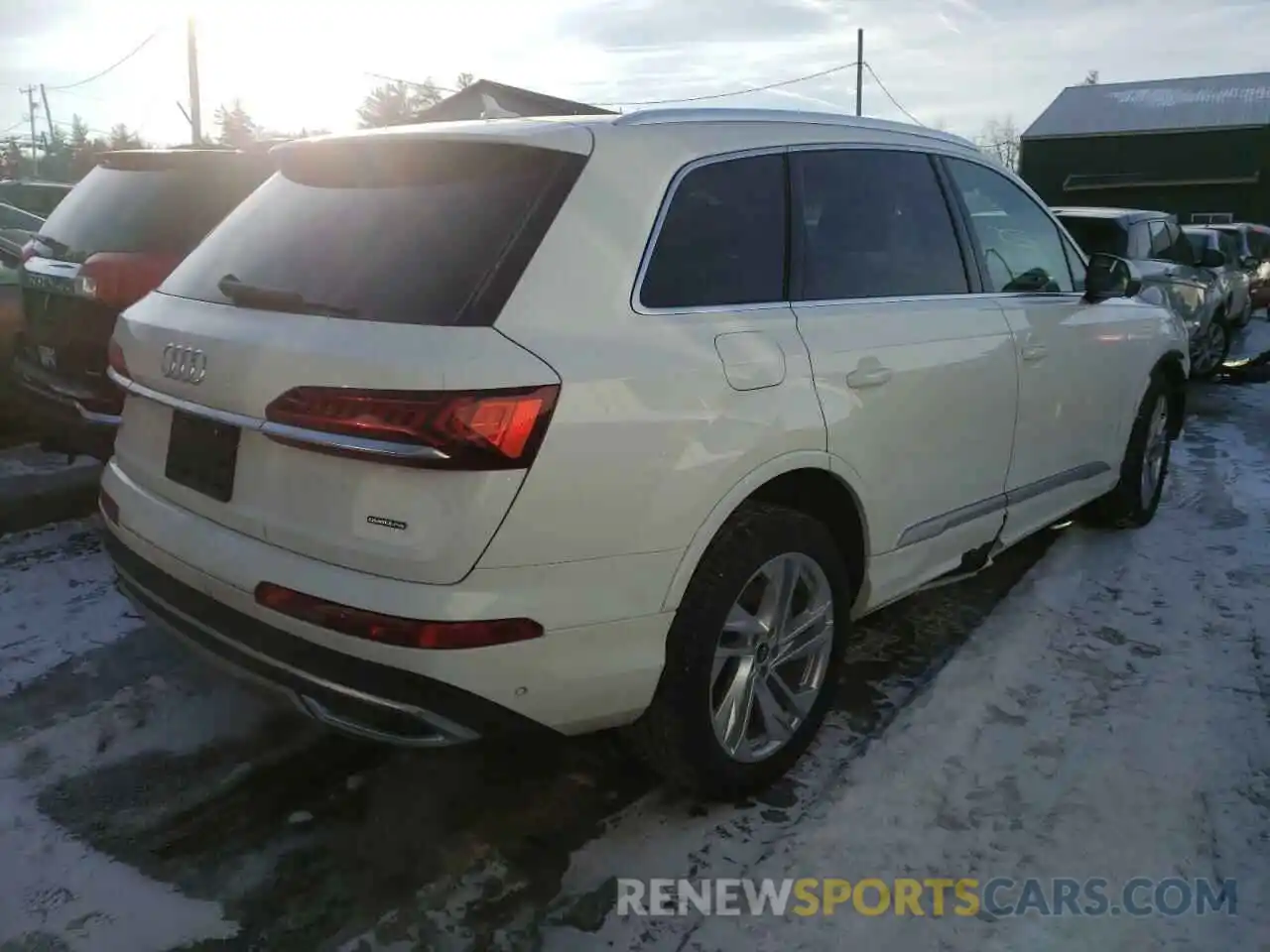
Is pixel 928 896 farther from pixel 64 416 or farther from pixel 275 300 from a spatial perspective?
pixel 64 416

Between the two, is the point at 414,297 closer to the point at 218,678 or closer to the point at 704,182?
the point at 704,182

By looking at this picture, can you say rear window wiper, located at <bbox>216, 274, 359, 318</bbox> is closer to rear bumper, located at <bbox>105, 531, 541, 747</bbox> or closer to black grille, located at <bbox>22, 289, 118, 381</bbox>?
rear bumper, located at <bbox>105, 531, 541, 747</bbox>

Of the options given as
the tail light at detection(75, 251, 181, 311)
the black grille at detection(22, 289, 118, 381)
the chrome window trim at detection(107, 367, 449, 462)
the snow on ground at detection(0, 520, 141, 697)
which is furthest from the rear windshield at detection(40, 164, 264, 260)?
the chrome window trim at detection(107, 367, 449, 462)

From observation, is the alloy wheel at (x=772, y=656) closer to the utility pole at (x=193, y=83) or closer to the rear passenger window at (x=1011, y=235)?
the rear passenger window at (x=1011, y=235)

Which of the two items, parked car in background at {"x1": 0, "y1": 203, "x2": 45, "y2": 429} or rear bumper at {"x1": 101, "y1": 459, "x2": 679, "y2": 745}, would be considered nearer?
rear bumper at {"x1": 101, "y1": 459, "x2": 679, "y2": 745}

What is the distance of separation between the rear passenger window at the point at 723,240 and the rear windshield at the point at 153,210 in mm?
2878

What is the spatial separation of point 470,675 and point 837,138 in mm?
2082

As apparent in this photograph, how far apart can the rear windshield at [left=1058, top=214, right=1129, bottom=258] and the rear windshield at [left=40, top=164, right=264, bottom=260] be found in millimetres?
7021

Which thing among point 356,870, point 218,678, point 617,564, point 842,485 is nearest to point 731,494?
point 617,564

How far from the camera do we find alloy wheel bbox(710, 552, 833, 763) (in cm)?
288

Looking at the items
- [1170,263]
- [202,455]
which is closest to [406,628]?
[202,455]

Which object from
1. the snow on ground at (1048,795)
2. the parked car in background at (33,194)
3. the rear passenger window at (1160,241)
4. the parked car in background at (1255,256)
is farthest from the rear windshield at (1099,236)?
the parked car in background at (33,194)

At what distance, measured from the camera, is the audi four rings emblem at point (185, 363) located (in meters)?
2.60

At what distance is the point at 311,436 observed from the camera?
2299 millimetres
